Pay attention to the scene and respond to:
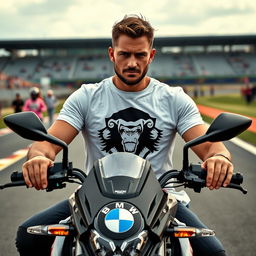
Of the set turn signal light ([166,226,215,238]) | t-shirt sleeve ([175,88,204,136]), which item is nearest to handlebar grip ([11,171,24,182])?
turn signal light ([166,226,215,238])

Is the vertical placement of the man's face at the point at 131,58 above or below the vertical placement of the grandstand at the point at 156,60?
above

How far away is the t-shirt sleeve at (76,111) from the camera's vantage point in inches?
96.5

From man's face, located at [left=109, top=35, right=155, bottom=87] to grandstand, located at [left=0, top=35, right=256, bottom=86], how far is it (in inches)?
2758

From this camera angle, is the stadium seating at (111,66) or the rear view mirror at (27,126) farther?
the stadium seating at (111,66)

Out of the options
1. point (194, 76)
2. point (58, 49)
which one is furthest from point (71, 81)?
point (194, 76)

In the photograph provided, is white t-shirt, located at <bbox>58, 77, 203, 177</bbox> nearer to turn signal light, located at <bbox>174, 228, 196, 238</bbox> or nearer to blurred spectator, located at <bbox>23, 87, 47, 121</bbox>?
turn signal light, located at <bbox>174, 228, 196, 238</bbox>

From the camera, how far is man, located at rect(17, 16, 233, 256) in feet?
7.35

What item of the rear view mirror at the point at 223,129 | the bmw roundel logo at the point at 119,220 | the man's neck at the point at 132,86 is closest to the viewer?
the bmw roundel logo at the point at 119,220

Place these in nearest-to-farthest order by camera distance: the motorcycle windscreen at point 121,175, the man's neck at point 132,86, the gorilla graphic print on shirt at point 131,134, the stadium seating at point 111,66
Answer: the motorcycle windscreen at point 121,175 → the gorilla graphic print on shirt at point 131,134 → the man's neck at point 132,86 → the stadium seating at point 111,66

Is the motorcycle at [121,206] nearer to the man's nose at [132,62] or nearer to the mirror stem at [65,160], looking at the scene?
the mirror stem at [65,160]

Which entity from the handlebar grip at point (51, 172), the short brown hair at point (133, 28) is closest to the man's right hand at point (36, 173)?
the handlebar grip at point (51, 172)

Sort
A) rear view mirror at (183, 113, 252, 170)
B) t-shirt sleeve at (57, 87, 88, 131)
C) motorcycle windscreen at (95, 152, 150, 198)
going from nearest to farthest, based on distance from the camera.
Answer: motorcycle windscreen at (95, 152, 150, 198) → rear view mirror at (183, 113, 252, 170) → t-shirt sleeve at (57, 87, 88, 131)

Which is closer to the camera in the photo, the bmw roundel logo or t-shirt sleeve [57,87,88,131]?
the bmw roundel logo

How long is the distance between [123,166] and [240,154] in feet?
28.1
